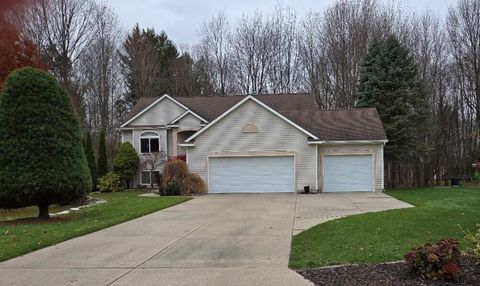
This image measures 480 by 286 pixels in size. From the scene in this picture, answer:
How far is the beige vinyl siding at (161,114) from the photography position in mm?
30750

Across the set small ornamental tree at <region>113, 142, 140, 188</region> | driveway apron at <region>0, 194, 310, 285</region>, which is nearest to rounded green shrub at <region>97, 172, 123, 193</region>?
small ornamental tree at <region>113, 142, 140, 188</region>

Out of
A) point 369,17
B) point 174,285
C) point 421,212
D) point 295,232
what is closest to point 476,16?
point 369,17

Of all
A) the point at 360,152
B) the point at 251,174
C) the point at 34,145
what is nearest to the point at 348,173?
the point at 360,152

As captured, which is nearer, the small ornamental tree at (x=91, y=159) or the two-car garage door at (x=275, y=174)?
the two-car garage door at (x=275, y=174)

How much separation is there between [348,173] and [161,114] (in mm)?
12808

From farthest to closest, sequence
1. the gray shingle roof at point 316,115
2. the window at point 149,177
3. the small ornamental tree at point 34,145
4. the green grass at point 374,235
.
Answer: the window at point 149,177 < the gray shingle roof at point 316,115 < the small ornamental tree at point 34,145 < the green grass at point 374,235

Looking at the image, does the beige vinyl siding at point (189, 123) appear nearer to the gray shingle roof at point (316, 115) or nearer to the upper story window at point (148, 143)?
the gray shingle roof at point (316, 115)

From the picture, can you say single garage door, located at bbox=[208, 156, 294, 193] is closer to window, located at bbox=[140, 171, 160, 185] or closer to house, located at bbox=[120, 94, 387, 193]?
house, located at bbox=[120, 94, 387, 193]

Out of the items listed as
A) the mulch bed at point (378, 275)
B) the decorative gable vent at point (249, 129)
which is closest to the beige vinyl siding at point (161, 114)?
the decorative gable vent at point (249, 129)

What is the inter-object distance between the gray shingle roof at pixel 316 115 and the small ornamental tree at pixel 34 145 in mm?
14998

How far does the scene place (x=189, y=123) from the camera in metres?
29.6

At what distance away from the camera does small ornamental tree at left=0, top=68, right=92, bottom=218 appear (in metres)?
13.4

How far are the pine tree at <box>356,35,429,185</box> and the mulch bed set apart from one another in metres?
23.3

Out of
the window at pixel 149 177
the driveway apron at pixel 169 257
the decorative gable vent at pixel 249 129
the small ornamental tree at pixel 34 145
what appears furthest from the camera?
the window at pixel 149 177
